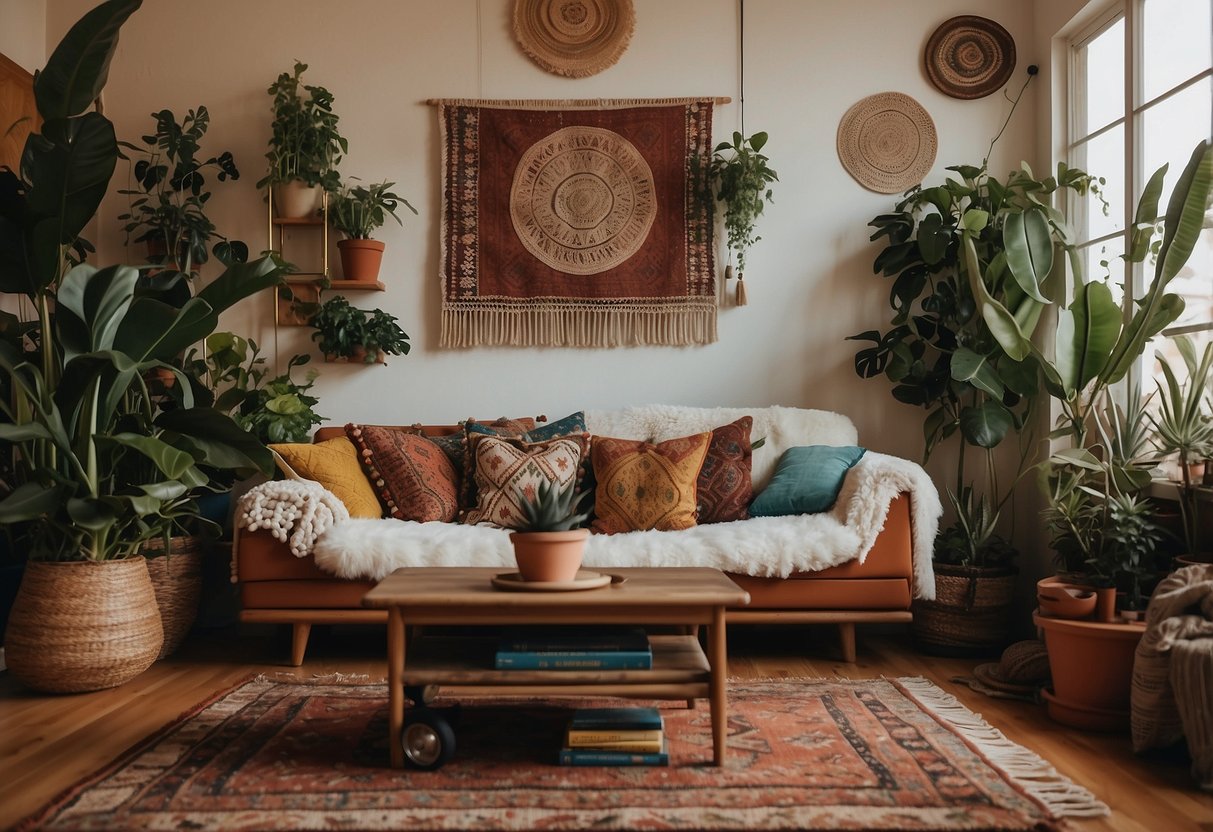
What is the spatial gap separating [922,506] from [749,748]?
1.25 m

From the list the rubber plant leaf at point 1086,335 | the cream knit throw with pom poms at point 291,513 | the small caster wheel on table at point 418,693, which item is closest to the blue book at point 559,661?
the small caster wheel on table at point 418,693

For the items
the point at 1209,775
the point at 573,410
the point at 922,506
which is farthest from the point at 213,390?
the point at 1209,775

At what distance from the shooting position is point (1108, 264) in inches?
137

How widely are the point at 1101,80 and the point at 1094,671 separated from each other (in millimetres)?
2353

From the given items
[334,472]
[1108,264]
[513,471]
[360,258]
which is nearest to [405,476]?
[334,472]

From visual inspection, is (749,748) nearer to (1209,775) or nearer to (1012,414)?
(1209,775)

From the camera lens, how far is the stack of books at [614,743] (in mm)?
2100

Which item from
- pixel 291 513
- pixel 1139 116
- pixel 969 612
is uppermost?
pixel 1139 116

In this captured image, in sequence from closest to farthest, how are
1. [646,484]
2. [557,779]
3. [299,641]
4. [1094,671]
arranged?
1. [557,779]
2. [1094,671]
3. [299,641]
4. [646,484]

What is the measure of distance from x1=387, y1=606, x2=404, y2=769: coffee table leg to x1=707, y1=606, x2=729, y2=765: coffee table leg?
27.1 inches

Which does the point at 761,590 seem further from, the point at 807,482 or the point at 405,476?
the point at 405,476

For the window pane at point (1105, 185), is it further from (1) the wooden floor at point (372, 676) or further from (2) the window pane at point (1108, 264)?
(1) the wooden floor at point (372, 676)

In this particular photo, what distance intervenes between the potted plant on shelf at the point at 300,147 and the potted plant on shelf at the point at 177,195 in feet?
0.73

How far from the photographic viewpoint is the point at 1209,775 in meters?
2.05
